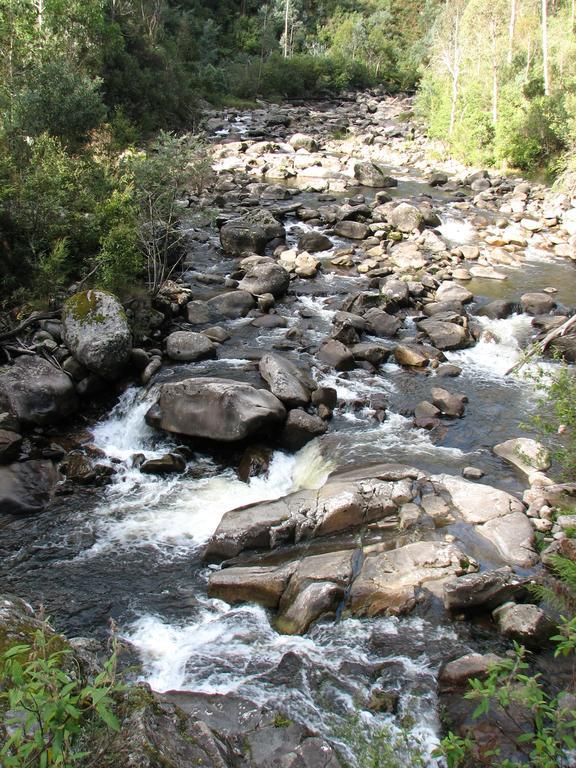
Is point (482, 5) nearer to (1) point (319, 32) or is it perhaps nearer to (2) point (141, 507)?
(2) point (141, 507)

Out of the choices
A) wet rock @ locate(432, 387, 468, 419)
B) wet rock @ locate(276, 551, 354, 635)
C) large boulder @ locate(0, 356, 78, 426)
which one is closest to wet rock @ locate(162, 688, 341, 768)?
wet rock @ locate(276, 551, 354, 635)

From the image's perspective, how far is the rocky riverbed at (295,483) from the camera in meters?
6.52

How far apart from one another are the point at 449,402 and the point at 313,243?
10.6 m

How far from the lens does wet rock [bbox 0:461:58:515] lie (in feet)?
29.9

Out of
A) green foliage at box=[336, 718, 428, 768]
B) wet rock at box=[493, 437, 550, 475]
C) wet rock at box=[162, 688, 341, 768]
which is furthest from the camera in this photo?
wet rock at box=[493, 437, 550, 475]

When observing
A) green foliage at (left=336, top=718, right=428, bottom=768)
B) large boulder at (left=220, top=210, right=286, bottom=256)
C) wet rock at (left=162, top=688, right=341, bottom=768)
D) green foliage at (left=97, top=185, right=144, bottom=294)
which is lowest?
green foliage at (left=336, top=718, right=428, bottom=768)

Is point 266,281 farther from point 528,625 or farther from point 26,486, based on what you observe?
→ point 528,625

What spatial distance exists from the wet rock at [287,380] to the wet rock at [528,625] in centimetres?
571

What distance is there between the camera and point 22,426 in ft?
34.0

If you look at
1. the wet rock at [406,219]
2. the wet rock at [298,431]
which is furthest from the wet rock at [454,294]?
the wet rock at [298,431]

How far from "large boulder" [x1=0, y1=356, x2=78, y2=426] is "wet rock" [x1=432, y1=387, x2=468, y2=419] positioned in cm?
713

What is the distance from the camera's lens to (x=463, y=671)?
19.8ft

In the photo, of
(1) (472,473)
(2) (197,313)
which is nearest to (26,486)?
(2) (197,313)

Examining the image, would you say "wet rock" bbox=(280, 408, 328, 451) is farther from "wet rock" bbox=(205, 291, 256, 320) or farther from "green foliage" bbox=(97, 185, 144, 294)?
"wet rock" bbox=(205, 291, 256, 320)
